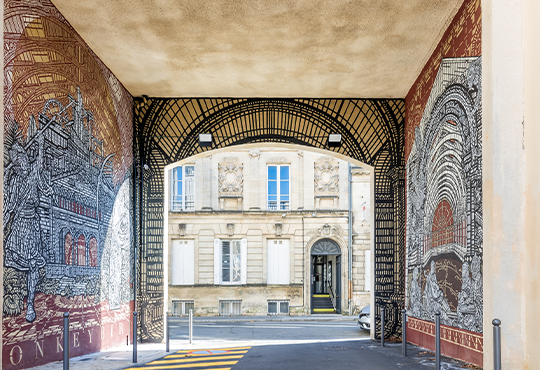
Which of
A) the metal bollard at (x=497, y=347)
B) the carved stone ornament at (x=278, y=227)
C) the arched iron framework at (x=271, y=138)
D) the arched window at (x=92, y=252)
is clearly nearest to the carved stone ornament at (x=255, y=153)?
the carved stone ornament at (x=278, y=227)

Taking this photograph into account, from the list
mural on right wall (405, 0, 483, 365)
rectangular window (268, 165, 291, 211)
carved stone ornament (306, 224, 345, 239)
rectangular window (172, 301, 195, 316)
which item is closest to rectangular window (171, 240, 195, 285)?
rectangular window (172, 301, 195, 316)

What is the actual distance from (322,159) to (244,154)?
3355 millimetres

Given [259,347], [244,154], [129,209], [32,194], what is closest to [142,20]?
[32,194]

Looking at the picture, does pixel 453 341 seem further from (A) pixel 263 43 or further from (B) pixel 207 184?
(B) pixel 207 184

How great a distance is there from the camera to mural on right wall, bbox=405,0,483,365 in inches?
269

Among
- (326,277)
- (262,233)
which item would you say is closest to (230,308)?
(262,233)

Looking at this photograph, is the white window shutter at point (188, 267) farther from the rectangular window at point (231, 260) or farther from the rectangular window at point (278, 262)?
the rectangular window at point (278, 262)

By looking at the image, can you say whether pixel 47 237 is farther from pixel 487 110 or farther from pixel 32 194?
pixel 487 110

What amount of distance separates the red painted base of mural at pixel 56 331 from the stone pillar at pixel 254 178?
1169 cm

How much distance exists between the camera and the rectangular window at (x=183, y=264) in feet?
69.7

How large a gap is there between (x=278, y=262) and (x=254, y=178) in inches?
146

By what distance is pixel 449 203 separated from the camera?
7957 mm

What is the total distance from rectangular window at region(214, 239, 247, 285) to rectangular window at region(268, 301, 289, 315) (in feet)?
4.96

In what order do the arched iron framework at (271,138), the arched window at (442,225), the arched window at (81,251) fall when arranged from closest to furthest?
the arched window at (442,225)
the arched window at (81,251)
the arched iron framework at (271,138)
